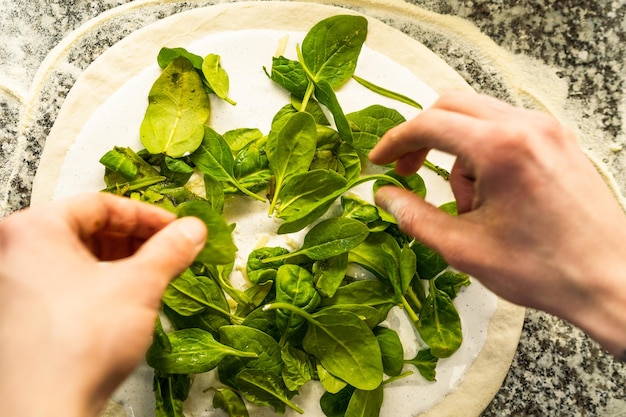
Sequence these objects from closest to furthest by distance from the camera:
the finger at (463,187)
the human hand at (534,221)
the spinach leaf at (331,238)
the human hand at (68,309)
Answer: the human hand at (68,309)
the human hand at (534,221)
the finger at (463,187)
the spinach leaf at (331,238)

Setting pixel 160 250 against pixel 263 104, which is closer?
pixel 160 250

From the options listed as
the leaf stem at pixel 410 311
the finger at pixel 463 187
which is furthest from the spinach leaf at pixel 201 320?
the finger at pixel 463 187

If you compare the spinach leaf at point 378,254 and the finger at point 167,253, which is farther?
the spinach leaf at point 378,254

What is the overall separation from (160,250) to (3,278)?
0.12 m

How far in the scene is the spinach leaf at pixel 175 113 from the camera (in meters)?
0.74

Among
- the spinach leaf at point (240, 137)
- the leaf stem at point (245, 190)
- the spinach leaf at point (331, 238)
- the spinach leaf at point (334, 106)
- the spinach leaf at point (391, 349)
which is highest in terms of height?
the spinach leaf at point (334, 106)

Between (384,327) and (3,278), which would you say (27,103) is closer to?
(3,278)

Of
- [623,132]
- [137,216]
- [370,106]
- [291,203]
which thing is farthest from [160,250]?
[623,132]

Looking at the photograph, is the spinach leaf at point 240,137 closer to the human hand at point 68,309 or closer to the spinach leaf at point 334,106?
the spinach leaf at point 334,106

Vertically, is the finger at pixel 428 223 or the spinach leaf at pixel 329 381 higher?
the finger at pixel 428 223

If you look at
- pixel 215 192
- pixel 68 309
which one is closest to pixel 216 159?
pixel 215 192

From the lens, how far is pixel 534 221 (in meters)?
0.50

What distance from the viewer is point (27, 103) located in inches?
32.6

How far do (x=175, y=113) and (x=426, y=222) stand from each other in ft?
1.30
